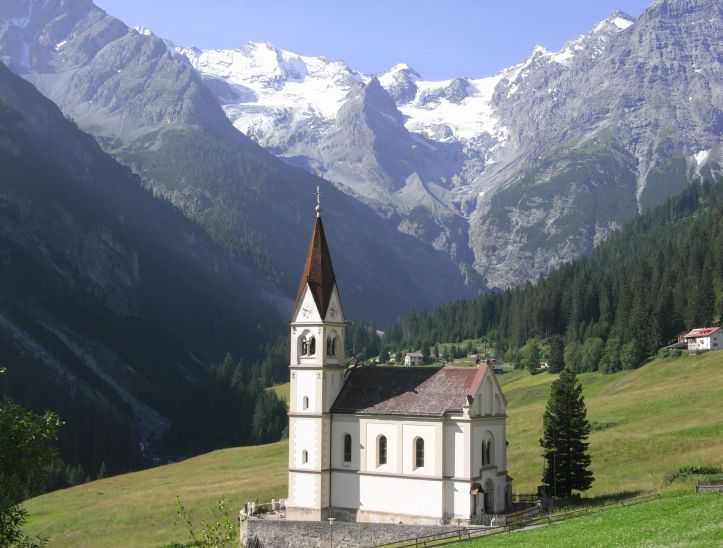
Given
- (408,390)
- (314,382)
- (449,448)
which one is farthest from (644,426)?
(314,382)

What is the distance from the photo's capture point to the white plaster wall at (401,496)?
67812mm

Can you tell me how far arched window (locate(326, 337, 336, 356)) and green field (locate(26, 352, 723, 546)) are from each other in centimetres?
1913

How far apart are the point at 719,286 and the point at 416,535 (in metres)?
112

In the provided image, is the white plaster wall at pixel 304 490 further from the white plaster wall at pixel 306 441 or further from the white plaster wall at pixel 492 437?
the white plaster wall at pixel 492 437

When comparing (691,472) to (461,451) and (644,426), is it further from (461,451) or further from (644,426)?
(644,426)

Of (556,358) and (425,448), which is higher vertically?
(556,358)

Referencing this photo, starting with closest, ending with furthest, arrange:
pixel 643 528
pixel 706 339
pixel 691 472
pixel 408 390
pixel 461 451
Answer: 1. pixel 643 528
2. pixel 691 472
3. pixel 461 451
4. pixel 408 390
5. pixel 706 339

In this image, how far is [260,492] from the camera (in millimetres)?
93000

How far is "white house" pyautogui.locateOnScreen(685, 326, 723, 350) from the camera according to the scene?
135750 millimetres

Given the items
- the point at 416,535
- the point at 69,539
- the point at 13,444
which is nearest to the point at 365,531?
the point at 416,535

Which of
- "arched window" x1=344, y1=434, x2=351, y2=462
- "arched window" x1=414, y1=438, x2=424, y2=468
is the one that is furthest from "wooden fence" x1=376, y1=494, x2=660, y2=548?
"arched window" x1=344, y1=434, x2=351, y2=462

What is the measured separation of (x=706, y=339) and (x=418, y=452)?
8091 centimetres

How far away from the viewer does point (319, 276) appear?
74.0 m

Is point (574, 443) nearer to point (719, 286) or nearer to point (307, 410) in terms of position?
point (307, 410)
